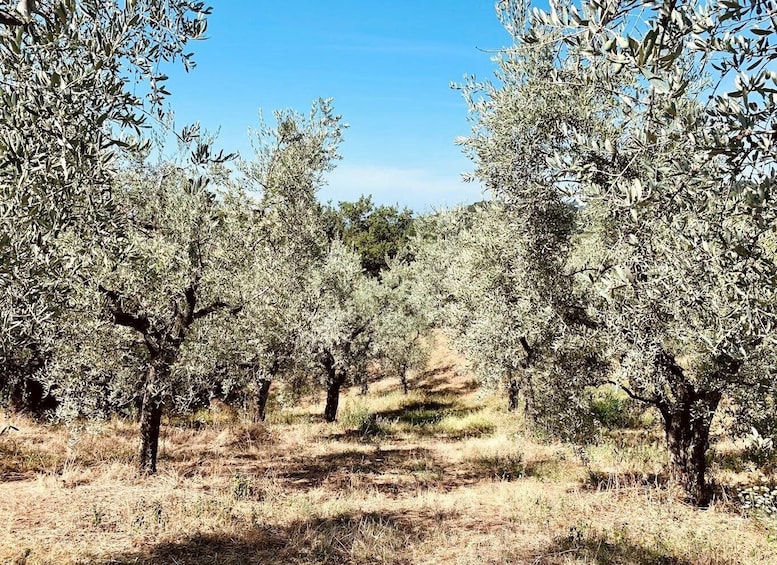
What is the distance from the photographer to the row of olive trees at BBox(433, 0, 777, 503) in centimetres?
364

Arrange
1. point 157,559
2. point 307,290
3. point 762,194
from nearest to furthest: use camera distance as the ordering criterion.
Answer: point 762,194
point 157,559
point 307,290

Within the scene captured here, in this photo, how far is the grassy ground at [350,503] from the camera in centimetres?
917

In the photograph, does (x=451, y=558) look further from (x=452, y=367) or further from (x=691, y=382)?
(x=452, y=367)

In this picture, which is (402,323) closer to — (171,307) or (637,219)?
(171,307)

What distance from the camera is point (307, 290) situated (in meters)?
21.9

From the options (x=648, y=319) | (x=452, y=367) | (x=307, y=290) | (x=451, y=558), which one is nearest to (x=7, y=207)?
(x=451, y=558)

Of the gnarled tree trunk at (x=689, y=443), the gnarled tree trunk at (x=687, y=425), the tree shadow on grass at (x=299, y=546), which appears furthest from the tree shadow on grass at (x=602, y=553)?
the gnarled tree trunk at (x=689, y=443)

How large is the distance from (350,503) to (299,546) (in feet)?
9.89

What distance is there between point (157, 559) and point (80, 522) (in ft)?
8.26

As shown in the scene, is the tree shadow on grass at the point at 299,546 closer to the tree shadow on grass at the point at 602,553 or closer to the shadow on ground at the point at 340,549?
the shadow on ground at the point at 340,549

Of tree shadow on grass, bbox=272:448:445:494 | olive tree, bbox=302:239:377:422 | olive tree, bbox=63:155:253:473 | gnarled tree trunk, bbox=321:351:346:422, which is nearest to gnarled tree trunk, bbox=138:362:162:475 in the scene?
olive tree, bbox=63:155:253:473

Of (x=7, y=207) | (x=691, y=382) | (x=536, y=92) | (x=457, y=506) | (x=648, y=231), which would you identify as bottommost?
(x=457, y=506)

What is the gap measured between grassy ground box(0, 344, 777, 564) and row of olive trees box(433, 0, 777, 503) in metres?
2.36

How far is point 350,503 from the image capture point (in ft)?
40.7
